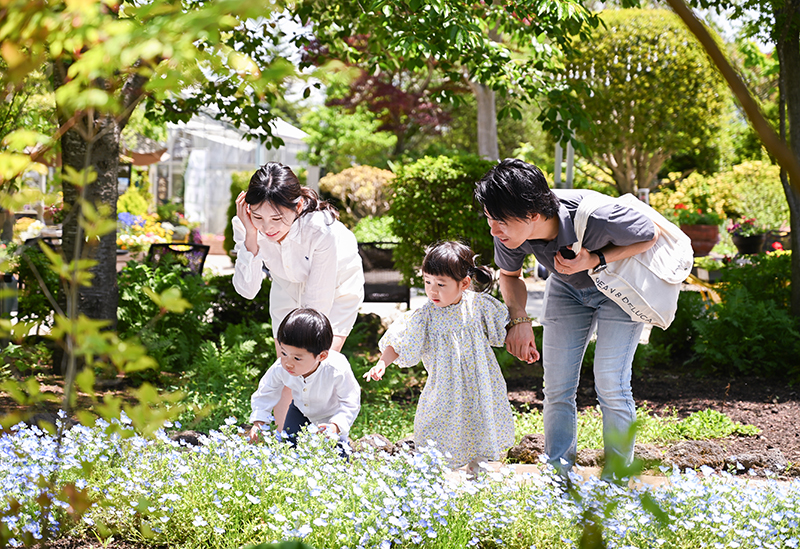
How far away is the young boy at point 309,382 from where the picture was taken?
3.11 m

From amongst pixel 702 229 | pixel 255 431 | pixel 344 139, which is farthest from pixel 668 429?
pixel 344 139

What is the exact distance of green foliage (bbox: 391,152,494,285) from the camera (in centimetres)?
697

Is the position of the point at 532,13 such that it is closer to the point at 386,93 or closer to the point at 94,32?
the point at 94,32

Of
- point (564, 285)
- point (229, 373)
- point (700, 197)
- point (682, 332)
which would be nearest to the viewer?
point (564, 285)

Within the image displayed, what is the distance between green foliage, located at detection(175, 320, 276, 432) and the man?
187cm

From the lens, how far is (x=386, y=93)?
70.4ft

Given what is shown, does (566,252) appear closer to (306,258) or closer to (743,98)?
(306,258)

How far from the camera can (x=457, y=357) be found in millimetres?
3293

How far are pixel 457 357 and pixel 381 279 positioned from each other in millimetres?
4470

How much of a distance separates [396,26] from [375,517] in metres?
3.58

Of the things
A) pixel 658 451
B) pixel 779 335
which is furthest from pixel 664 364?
pixel 658 451

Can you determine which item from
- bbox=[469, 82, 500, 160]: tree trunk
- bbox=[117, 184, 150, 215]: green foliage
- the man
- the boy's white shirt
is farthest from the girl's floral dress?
bbox=[117, 184, 150, 215]: green foliage

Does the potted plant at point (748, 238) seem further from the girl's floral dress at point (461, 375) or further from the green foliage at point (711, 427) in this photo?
the girl's floral dress at point (461, 375)

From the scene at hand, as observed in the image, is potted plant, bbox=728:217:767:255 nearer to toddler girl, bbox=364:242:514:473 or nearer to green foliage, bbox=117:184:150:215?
toddler girl, bbox=364:242:514:473
